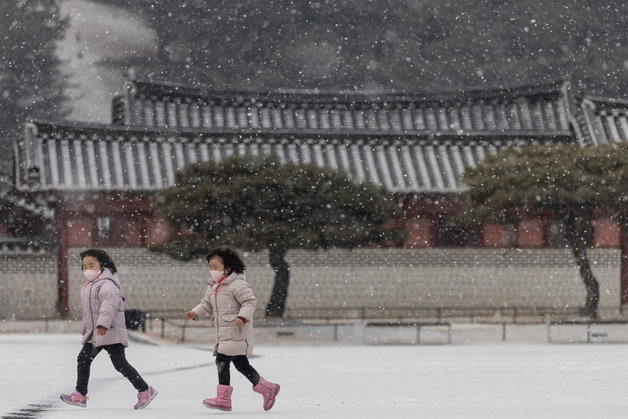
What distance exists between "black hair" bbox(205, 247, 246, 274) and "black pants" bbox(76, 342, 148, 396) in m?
1.15

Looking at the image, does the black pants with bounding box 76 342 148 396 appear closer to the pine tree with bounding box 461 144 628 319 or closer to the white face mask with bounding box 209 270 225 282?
the white face mask with bounding box 209 270 225 282

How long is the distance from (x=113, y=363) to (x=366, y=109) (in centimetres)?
3049

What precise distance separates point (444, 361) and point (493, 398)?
18.8 ft

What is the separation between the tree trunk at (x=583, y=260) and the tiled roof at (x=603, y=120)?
503cm

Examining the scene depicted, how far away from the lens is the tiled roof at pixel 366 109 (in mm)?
37969

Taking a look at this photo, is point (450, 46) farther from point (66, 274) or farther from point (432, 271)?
point (66, 274)

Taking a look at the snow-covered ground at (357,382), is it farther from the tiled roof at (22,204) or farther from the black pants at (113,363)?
the tiled roof at (22,204)

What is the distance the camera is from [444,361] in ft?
54.7

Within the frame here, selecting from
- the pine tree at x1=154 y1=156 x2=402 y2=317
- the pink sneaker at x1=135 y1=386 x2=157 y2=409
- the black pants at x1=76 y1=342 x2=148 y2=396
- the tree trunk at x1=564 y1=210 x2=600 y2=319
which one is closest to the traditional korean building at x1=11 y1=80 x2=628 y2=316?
the tree trunk at x1=564 y1=210 x2=600 y2=319

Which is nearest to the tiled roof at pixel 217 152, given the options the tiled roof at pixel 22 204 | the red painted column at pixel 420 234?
the red painted column at pixel 420 234

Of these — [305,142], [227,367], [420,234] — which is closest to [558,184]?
[420,234]

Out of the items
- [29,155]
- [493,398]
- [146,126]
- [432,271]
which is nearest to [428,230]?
[432,271]

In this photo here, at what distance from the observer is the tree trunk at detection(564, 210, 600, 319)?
29.2 metres

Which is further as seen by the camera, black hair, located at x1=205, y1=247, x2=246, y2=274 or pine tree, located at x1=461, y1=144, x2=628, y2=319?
pine tree, located at x1=461, y1=144, x2=628, y2=319
